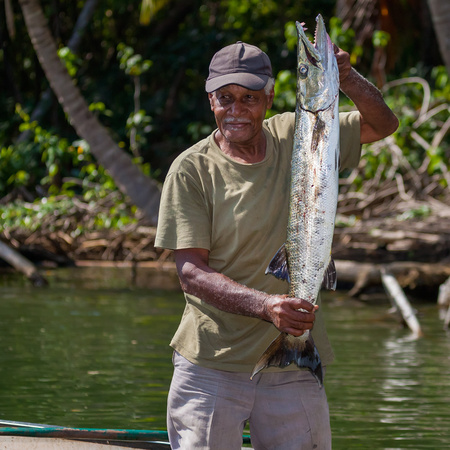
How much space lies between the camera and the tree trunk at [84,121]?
12680 mm

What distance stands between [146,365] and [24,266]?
4858 millimetres

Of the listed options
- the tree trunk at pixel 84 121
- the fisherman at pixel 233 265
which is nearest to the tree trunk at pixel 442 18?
the tree trunk at pixel 84 121

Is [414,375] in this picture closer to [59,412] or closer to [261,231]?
[59,412]

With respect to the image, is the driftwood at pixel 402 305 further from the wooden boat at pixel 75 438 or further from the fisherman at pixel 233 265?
the fisherman at pixel 233 265

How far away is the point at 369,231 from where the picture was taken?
12445 mm

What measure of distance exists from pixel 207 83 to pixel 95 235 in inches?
459

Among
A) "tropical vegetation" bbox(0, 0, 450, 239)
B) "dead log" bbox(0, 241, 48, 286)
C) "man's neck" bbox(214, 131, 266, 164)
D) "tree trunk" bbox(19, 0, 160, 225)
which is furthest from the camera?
"tropical vegetation" bbox(0, 0, 450, 239)

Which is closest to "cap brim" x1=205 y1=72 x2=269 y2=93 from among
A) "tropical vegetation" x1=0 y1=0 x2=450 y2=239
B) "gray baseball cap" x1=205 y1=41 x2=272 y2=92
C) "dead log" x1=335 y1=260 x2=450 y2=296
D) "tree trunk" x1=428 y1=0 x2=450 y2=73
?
"gray baseball cap" x1=205 y1=41 x2=272 y2=92

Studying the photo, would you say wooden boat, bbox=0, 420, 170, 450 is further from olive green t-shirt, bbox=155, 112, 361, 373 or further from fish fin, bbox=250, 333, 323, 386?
fish fin, bbox=250, 333, 323, 386

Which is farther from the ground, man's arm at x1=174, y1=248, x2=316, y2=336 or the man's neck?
the man's neck

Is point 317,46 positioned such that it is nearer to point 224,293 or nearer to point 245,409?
point 224,293

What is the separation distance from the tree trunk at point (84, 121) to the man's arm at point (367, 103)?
9.20m

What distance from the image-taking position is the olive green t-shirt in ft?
10.7

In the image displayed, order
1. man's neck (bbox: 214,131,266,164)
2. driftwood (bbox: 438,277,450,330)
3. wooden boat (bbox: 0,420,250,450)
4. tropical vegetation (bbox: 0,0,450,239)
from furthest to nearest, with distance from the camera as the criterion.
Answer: tropical vegetation (bbox: 0,0,450,239) < driftwood (bbox: 438,277,450,330) < wooden boat (bbox: 0,420,250,450) < man's neck (bbox: 214,131,266,164)
